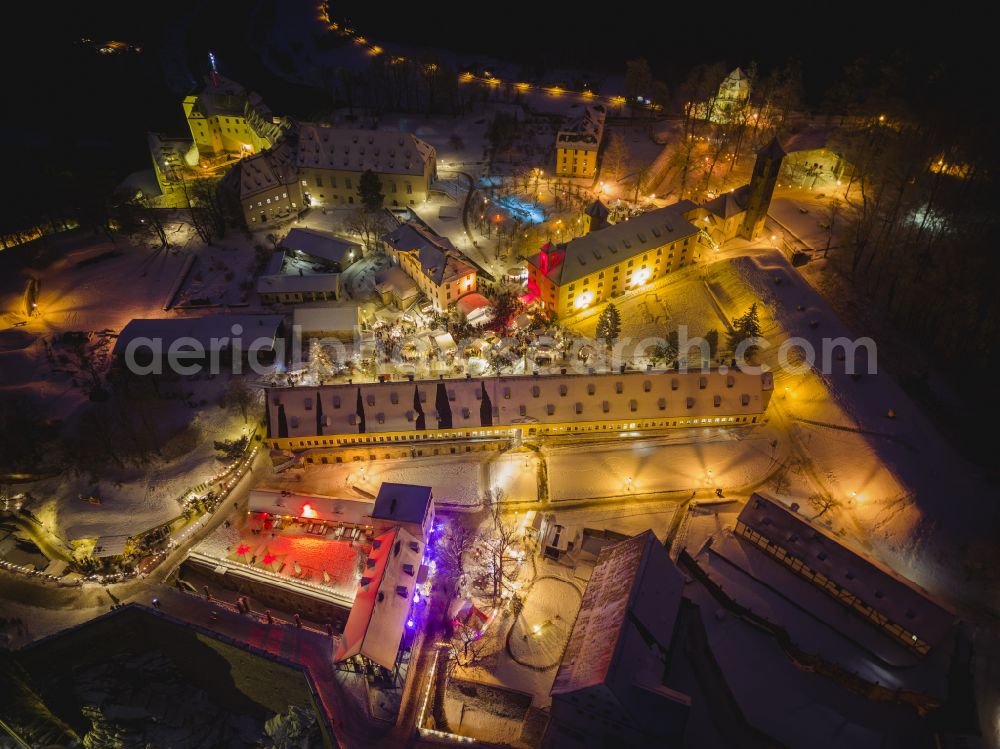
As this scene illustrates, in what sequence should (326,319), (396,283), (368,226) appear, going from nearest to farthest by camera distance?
(326,319) → (396,283) → (368,226)

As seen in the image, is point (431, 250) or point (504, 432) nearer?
point (504, 432)

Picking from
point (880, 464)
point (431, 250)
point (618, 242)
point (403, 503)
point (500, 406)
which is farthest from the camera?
point (431, 250)

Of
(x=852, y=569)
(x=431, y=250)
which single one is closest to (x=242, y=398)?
(x=431, y=250)

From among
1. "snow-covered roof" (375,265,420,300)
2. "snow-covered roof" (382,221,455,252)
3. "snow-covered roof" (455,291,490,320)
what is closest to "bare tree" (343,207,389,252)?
"snow-covered roof" (382,221,455,252)

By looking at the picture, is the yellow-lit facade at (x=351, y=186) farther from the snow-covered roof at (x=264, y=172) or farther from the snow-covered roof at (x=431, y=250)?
the snow-covered roof at (x=431, y=250)

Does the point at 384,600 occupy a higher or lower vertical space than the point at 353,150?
lower

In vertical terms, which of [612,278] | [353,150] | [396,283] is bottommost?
[396,283]

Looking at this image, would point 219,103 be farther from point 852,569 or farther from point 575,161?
point 852,569

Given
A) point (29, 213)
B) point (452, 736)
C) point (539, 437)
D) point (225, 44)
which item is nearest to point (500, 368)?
point (539, 437)
